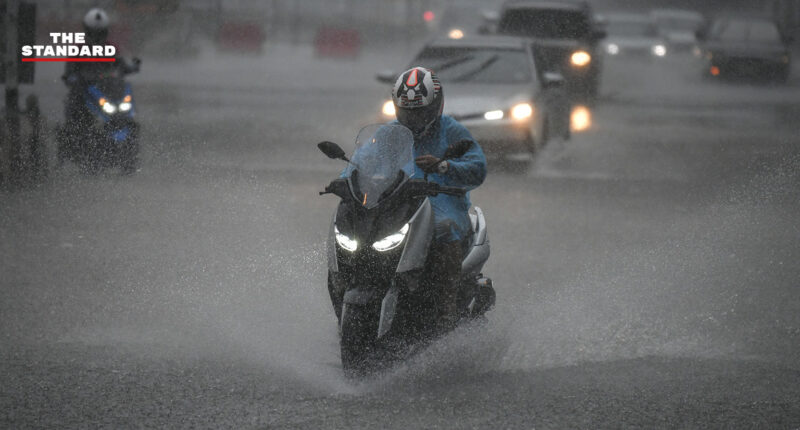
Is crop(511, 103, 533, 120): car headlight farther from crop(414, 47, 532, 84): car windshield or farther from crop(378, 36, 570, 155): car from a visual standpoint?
crop(414, 47, 532, 84): car windshield

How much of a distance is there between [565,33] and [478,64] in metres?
7.73

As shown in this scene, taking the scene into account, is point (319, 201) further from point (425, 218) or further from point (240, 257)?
point (425, 218)

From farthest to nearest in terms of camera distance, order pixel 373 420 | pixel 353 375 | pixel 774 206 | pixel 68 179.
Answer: pixel 68 179 → pixel 774 206 → pixel 353 375 → pixel 373 420

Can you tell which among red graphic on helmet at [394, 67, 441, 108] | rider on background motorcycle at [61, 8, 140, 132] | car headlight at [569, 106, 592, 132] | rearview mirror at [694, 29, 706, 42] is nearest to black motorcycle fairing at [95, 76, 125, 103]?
rider on background motorcycle at [61, 8, 140, 132]

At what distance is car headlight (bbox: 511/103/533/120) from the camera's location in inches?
591

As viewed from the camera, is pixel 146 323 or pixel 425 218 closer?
pixel 425 218

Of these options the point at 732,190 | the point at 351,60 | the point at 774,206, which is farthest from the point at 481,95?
the point at 351,60

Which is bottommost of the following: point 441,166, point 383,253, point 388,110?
point 388,110

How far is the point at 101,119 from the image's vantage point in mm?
14617

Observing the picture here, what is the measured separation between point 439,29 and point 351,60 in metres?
4.15

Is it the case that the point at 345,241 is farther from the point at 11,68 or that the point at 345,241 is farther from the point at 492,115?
the point at 11,68

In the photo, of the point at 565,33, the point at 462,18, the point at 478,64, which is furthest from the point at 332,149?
the point at 462,18

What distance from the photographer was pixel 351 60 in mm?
39344

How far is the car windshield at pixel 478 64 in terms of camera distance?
52.4ft
